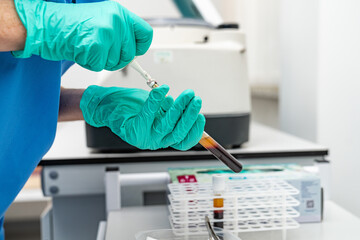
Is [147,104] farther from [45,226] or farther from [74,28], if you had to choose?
[45,226]

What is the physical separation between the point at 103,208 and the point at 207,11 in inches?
37.0

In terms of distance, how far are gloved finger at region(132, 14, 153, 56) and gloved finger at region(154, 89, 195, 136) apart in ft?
0.39

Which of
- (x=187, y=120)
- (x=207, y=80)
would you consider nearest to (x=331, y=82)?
(x=207, y=80)

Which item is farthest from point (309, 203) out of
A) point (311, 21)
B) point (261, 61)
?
point (261, 61)

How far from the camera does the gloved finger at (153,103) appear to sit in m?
0.73

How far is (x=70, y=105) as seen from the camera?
101cm

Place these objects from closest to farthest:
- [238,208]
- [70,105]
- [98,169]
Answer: [238,208]
[70,105]
[98,169]

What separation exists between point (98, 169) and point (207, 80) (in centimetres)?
44

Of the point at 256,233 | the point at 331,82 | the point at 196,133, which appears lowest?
the point at 256,233

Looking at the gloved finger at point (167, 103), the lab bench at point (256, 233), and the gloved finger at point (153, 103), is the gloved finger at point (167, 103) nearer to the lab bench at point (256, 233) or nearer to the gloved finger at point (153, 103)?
the gloved finger at point (153, 103)

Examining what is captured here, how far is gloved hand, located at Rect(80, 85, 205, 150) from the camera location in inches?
29.4

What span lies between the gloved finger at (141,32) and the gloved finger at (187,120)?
0.14 m

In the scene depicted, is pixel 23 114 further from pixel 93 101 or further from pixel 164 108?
pixel 164 108

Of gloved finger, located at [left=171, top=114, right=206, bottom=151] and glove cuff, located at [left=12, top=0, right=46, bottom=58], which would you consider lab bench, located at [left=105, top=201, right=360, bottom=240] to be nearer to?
gloved finger, located at [left=171, top=114, right=206, bottom=151]
